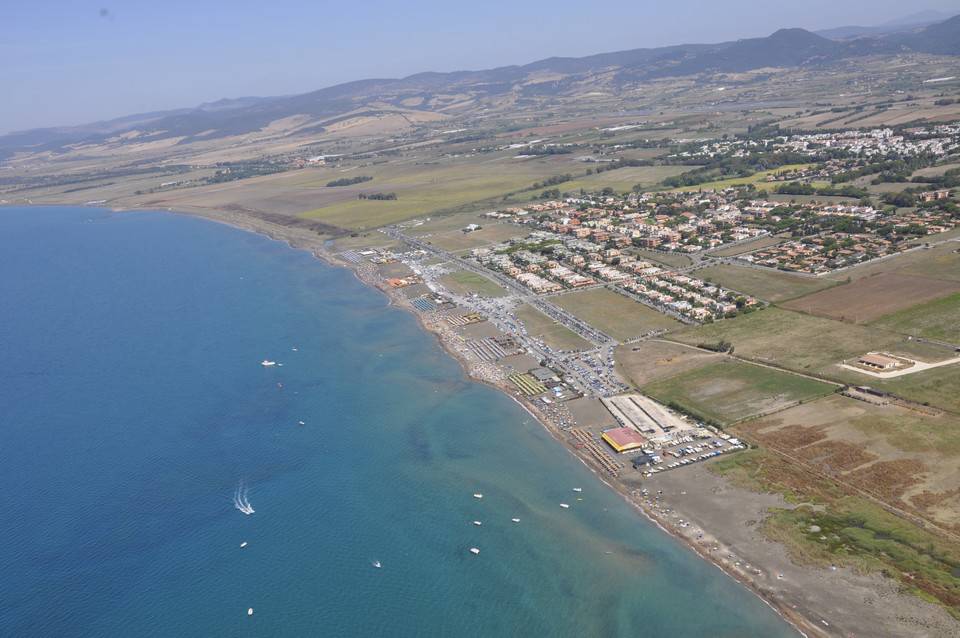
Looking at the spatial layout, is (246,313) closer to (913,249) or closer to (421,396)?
(421,396)

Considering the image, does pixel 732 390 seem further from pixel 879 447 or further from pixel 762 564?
pixel 762 564

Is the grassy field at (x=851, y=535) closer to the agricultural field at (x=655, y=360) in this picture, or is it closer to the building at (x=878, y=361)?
the agricultural field at (x=655, y=360)

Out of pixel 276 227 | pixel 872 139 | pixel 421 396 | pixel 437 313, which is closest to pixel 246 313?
pixel 437 313

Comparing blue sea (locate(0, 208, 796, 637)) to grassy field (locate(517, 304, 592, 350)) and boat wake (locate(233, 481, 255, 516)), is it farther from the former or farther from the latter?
grassy field (locate(517, 304, 592, 350))

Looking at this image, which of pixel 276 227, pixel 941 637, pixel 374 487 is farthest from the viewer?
pixel 276 227

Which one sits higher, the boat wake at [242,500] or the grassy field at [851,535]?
the boat wake at [242,500]

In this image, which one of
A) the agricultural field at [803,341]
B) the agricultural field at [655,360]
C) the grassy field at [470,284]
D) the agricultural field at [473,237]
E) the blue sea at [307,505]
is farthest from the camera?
the agricultural field at [473,237]

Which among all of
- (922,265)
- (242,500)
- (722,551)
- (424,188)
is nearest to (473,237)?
(424,188)

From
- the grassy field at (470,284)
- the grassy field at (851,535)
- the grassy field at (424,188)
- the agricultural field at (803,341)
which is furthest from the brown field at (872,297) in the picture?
the grassy field at (424,188)
